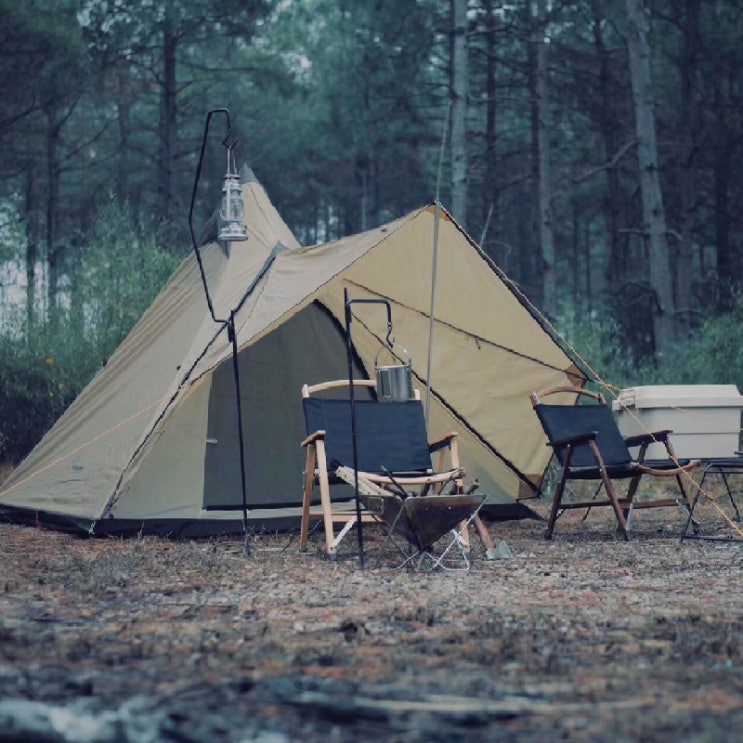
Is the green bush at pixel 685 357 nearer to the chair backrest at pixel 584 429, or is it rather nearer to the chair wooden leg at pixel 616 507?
the chair backrest at pixel 584 429

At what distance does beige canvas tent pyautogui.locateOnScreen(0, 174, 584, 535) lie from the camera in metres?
5.24

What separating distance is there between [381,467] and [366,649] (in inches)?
88.5

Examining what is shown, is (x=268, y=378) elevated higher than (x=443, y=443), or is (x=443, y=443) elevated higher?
(x=268, y=378)

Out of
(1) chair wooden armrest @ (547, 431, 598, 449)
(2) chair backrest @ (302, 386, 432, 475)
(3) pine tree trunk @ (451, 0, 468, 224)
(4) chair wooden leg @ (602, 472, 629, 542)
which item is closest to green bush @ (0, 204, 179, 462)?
(3) pine tree trunk @ (451, 0, 468, 224)

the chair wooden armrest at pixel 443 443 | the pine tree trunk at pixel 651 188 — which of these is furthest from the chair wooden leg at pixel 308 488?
the pine tree trunk at pixel 651 188

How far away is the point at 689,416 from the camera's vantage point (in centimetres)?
602

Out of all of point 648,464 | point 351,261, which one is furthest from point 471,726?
point 648,464

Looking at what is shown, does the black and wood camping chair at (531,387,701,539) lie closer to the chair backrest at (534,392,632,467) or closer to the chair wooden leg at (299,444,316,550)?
the chair backrest at (534,392,632,467)

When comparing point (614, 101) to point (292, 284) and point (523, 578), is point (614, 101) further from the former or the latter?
point (523, 578)

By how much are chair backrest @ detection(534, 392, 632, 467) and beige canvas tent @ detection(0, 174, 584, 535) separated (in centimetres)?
54

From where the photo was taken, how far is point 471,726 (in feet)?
5.83

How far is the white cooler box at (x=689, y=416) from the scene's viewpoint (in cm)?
598

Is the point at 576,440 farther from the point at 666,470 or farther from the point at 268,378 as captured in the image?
the point at 268,378

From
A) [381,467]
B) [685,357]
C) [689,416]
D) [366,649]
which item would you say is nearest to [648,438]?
[689,416]
